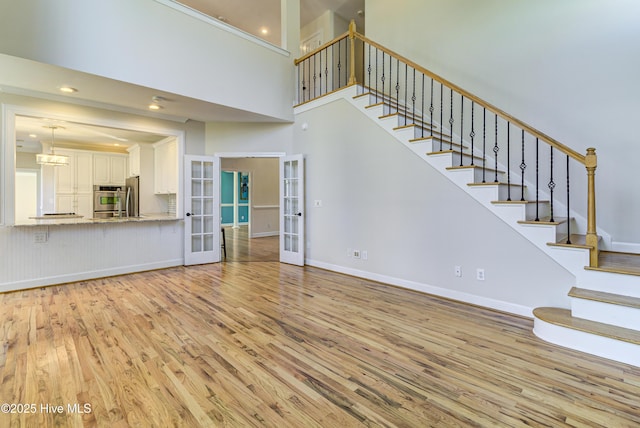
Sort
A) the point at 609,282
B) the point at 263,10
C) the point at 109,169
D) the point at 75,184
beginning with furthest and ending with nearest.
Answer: the point at 109,169 → the point at 75,184 → the point at 263,10 → the point at 609,282

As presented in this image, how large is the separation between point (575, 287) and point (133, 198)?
7.55m

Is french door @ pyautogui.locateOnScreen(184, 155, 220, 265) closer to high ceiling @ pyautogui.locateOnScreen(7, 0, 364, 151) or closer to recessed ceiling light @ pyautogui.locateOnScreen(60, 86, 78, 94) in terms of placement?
high ceiling @ pyautogui.locateOnScreen(7, 0, 364, 151)

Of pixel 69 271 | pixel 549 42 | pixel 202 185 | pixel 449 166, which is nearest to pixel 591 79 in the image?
pixel 549 42

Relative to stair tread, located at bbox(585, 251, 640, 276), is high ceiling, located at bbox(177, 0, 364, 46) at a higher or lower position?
higher

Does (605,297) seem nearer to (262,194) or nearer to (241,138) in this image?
(241,138)

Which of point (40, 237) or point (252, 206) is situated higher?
point (252, 206)

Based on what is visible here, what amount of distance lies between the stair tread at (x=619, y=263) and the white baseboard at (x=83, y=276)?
225 inches

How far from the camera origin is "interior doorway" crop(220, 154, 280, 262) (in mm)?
7344

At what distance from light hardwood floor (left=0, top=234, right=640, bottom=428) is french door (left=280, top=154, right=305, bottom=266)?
2.00 meters

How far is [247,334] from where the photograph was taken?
103 inches

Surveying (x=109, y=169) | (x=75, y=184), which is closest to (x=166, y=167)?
(x=109, y=169)

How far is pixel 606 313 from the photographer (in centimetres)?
240

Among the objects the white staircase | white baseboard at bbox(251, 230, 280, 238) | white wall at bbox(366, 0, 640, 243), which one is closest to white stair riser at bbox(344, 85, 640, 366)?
the white staircase

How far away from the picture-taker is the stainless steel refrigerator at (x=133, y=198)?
20.9 ft
